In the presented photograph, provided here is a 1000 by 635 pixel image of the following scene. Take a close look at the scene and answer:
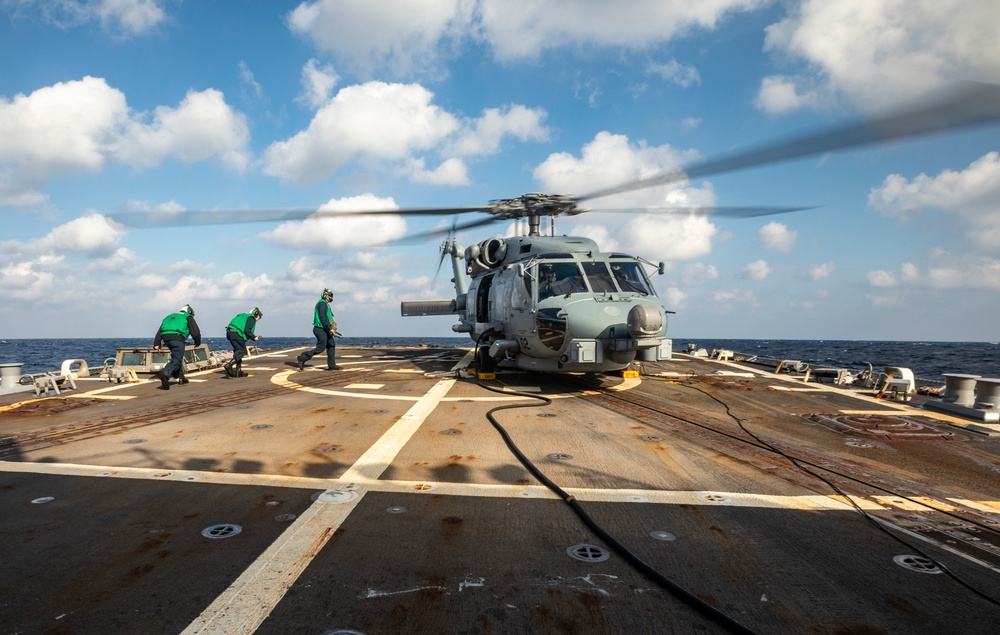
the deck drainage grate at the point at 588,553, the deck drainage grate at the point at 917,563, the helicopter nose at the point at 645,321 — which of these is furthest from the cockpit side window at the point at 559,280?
the deck drainage grate at the point at 917,563

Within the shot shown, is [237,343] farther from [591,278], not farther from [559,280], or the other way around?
[591,278]

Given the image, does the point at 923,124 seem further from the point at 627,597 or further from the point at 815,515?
the point at 815,515

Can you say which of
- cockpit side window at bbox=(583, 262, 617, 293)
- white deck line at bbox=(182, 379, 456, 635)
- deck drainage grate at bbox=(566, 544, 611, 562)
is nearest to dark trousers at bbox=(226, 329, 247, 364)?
cockpit side window at bbox=(583, 262, 617, 293)

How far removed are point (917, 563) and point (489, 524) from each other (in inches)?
106

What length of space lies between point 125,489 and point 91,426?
3.59 meters

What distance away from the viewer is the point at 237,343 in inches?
509

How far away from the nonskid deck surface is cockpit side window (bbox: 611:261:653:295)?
141 inches

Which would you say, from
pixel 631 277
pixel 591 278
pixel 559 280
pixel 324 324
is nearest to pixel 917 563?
pixel 591 278

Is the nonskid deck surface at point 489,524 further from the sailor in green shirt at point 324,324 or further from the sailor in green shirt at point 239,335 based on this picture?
the sailor in green shirt at point 324,324

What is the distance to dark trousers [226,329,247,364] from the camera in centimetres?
1283

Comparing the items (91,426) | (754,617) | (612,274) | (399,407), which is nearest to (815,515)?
(754,617)

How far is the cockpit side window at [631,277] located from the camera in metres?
10.7

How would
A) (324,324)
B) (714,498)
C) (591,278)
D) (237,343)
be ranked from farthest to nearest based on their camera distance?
(324,324) < (237,343) < (591,278) < (714,498)

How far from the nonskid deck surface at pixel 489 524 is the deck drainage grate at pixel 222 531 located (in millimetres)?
42
